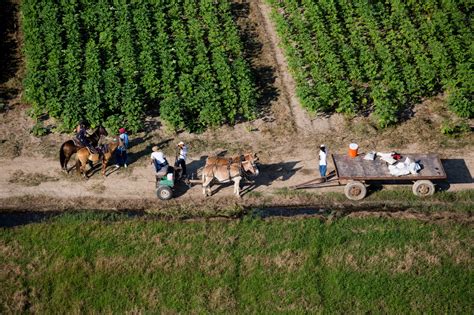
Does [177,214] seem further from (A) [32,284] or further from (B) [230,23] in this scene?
(B) [230,23]

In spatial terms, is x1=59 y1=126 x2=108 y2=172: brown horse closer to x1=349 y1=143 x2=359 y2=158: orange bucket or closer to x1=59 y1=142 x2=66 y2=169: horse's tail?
x1=59 y1=142 x2=66 y2=169: horse's tail

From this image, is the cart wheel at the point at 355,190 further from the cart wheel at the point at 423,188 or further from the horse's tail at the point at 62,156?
the horse's tail at the point at 62,156

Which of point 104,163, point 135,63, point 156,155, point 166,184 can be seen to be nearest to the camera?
point 156,155

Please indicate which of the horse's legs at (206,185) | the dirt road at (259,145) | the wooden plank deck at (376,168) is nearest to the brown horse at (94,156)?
the dirt road at (259,145)

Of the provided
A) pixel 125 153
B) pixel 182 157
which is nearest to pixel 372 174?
pixel 182 157

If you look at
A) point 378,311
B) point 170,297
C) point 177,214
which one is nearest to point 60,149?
point 177,214

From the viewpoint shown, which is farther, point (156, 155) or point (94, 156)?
point (94, 156)

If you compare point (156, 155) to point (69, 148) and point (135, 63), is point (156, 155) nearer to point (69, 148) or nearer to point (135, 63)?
point (69, 148)

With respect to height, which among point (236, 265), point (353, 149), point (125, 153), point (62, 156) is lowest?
point (236, 265)
